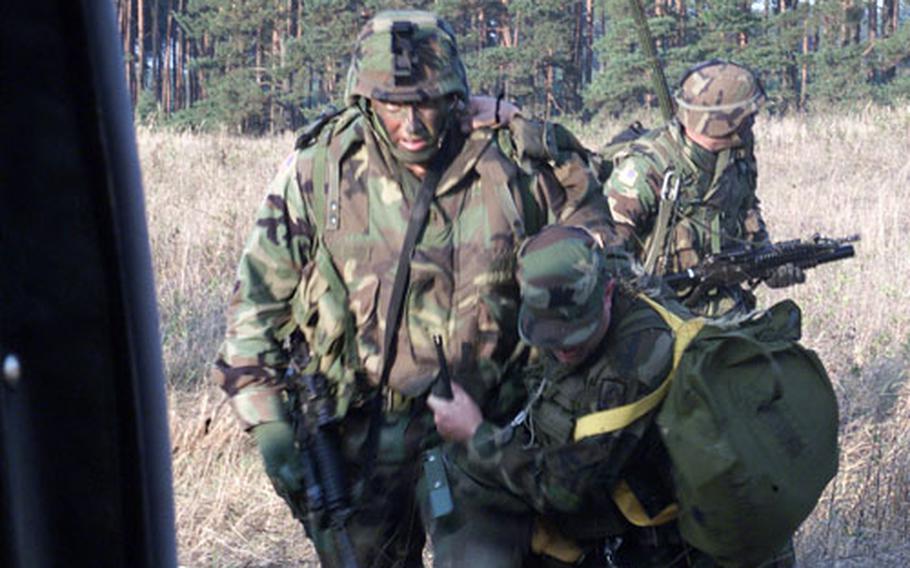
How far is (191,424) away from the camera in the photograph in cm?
583

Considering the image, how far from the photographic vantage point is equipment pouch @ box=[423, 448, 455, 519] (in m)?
3.26

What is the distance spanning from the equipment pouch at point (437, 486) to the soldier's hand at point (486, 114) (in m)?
0.97

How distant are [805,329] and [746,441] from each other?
16.8ft

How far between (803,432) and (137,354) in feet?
6.35

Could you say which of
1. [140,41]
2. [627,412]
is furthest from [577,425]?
[140,41]

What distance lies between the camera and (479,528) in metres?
3.28

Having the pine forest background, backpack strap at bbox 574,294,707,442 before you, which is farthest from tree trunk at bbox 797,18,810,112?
backpack strap at bbox 574,294,707,442

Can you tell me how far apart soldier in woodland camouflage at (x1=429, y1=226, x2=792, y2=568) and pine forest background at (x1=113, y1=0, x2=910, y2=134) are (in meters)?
21.8

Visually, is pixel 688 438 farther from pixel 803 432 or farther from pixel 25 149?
pixel 25 149

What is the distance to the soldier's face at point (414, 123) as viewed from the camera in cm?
347

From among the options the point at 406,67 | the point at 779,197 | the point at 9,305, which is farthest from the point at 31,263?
the point at 779,197

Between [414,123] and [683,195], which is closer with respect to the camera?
[414,123]

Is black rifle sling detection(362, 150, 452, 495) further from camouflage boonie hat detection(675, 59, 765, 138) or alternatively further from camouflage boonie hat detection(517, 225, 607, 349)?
camouflage boonie hat detection(675, 59, 765, 138)

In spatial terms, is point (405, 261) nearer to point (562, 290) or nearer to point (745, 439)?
point (562, 290)
